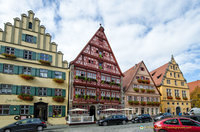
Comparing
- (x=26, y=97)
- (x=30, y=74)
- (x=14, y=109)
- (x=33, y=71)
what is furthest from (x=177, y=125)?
(x=30, y=74)

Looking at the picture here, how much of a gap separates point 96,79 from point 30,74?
458 inches

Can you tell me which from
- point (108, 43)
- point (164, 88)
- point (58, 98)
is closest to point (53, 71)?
point (58, 98)

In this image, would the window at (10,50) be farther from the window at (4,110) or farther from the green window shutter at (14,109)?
the green window shutter at (14,109)

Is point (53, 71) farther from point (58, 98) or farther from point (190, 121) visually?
point (190, 121)

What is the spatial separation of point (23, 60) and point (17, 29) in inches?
178

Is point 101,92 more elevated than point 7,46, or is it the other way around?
point 7,46

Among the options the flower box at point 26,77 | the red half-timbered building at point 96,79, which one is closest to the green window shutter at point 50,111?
the red half-timbered building at point 96,79

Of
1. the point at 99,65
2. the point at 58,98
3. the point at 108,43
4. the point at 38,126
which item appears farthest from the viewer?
the point at 108,43

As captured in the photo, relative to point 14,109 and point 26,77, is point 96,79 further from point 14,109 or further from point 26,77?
point 14,109

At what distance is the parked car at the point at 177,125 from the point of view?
1184 centimetres

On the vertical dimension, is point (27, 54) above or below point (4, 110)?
above

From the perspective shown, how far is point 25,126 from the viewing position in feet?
56.5

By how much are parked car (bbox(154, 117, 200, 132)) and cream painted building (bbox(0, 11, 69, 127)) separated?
17156mm

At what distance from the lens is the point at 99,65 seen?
32.6 meters
